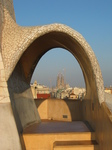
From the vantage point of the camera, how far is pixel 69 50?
1131 cm

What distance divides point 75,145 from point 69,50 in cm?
547

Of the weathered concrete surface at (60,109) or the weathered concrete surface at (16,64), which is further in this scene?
the weathered concrete surface at (60,109)

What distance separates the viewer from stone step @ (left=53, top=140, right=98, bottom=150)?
737 cm

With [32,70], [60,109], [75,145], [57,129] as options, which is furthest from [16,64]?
[60,109]

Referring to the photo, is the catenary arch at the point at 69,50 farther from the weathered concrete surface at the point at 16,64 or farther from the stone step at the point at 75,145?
the stone step at the point at 75,145

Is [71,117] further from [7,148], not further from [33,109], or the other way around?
[7,148]

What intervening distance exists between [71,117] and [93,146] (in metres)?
6.22

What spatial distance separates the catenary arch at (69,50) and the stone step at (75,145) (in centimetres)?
185

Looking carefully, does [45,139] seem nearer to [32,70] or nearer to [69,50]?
[69,50]

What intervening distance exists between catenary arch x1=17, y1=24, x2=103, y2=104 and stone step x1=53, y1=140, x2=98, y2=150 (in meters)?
1.85

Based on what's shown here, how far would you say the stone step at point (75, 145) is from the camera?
24.2 feet

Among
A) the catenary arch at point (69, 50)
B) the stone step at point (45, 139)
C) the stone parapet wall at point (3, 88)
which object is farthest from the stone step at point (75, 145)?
the stone parapet wall at point (3, 88)

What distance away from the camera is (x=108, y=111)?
646 centimetres

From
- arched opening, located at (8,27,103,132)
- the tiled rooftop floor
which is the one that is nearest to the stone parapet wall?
arched opening, located at (8,27,103,132)
